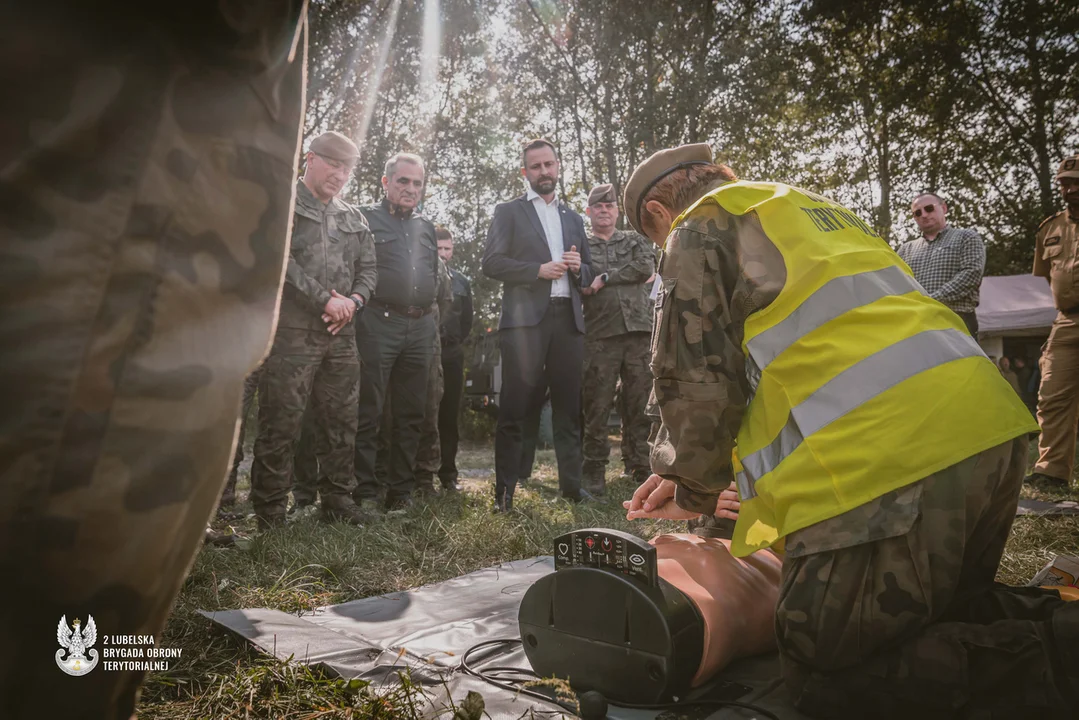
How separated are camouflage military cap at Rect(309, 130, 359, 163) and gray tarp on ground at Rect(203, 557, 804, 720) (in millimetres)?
2921

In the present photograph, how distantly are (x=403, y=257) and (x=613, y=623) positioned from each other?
4.14 meters

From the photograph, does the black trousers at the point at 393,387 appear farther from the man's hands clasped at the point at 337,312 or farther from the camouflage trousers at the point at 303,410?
the man's hands clasped at the point at 337,312

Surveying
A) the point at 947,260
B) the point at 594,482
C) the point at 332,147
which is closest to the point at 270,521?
the point at 332,147

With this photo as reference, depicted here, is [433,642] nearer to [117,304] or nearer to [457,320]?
[117,304]

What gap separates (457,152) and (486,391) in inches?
333

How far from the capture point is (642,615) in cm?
192

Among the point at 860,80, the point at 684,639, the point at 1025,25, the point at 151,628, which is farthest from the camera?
the point at 860,80

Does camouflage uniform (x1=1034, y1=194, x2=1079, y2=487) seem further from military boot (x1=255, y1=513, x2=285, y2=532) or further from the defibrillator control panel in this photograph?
military boot (x1=255, y1=513, x2=285, y2=532)

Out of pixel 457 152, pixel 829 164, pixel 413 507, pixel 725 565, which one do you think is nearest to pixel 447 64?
pixel 457 152

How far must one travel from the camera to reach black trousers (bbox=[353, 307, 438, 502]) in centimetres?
547

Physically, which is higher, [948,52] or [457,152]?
[948,52]

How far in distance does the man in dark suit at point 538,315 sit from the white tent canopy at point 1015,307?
10584 mm

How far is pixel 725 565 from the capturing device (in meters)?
2.24

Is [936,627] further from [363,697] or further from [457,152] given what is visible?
[457,152]
